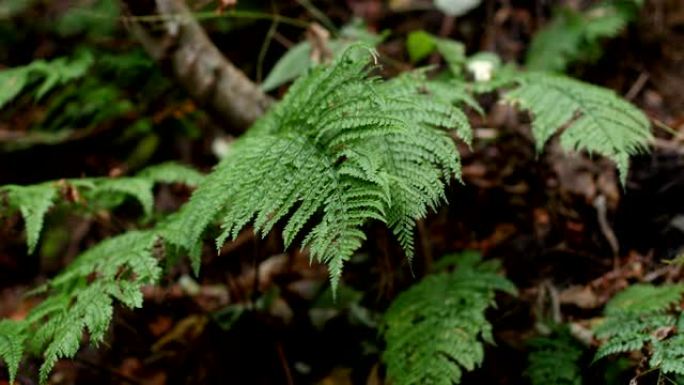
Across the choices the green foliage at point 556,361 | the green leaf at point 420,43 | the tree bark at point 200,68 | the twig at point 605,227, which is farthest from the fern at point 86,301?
the twig at point 605,227

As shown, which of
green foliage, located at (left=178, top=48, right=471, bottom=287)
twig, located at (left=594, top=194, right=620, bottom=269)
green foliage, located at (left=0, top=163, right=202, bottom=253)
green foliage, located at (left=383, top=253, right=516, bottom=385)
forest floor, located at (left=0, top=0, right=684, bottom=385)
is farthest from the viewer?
twig, located at (left=594, top=194, right=620, bottom=269)

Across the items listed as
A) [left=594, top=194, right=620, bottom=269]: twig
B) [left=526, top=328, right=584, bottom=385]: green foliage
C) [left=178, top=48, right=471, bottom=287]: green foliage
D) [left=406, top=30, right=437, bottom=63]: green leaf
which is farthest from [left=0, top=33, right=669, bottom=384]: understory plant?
[left=594, top=194, right=620, bottom=269]: twig

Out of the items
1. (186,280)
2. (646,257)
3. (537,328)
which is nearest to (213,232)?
(186,280)

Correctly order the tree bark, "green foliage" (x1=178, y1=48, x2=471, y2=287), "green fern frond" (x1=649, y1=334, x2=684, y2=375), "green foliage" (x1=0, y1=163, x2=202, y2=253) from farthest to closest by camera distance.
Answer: the tree bark, "green foliage" (x1=0, y1=163, x2=202, y2=253), "green fern frond" (x1=649, y1=334, x2=684, y2=375), "green foliage" (x1=178, y1=48, x2=471, y2=287)

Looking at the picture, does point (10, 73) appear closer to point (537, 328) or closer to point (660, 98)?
point (537, 328)

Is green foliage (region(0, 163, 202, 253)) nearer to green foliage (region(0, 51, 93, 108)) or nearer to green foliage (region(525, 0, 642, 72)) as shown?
green foliage (region(0, 51, 93, 108))

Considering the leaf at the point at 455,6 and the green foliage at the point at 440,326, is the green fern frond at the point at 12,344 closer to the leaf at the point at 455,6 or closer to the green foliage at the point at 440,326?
the green foliage at the point at 440,326
